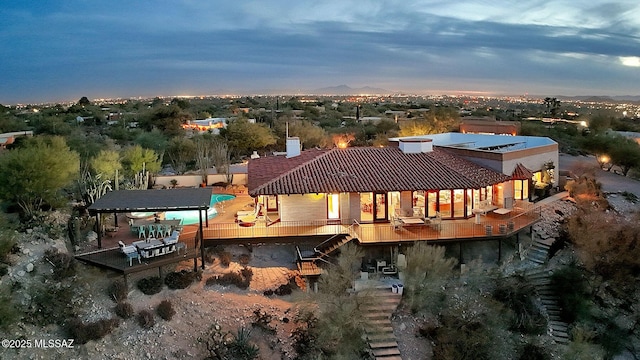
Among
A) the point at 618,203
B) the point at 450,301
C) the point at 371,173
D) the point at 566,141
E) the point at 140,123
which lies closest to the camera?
the point at 450,301

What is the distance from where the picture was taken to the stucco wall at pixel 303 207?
21969mm

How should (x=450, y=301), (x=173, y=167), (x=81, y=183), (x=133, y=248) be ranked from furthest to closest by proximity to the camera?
(x=173, y=167) → (x=81, y=183) → (x=450, y=301) → (x=133, y=248)

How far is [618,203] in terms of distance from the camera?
29.8 metres

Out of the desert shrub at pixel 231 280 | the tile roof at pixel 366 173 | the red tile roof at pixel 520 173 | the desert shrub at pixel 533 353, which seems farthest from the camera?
the red tile roof at pixel 520 173

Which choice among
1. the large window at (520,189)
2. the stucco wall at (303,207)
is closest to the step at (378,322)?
the stucco wall at (303,207)

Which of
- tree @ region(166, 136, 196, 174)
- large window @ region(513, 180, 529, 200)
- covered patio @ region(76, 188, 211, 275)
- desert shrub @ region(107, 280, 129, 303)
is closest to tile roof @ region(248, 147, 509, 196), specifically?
covered patio @ region(76, 188, 211, 275)

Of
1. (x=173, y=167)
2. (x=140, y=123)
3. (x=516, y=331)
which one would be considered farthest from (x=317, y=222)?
(x=140, y=123)

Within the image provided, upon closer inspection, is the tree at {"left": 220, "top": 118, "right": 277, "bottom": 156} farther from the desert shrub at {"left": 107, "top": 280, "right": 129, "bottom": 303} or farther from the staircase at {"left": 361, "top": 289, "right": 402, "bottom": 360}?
the staircase at {"left": 361, "top": 289, "right": 402, "bottom": 360}

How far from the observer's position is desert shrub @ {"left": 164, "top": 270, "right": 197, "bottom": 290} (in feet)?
59.1

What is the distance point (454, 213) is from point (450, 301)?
5.30m

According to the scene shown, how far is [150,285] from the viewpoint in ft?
58.1

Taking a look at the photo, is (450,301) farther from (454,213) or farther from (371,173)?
(371,173)

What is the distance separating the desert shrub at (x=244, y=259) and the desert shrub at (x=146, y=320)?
438cm

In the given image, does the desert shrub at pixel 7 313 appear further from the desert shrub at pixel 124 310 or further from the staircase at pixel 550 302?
the staircase at pixel 550 302
